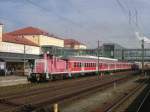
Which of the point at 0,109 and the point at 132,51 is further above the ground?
the point at 132,51

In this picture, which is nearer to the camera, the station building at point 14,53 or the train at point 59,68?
the train at point 59,68

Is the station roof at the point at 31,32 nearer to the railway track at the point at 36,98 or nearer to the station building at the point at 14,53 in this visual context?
the station building at the point at 14,53

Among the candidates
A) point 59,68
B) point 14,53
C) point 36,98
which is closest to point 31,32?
point 14,53

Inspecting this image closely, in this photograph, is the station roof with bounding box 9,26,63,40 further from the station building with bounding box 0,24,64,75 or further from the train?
the train

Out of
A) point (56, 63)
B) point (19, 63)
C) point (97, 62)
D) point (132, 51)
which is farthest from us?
point (132, 51)

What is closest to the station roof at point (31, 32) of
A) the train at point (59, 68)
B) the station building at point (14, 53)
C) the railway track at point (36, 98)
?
the station building at point (14, 53)

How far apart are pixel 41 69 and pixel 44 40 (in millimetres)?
82339

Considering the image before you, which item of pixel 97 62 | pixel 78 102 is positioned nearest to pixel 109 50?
pixel 97 62

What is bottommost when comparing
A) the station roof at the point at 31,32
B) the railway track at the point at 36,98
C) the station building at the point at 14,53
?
the railway track at the point at 36,98

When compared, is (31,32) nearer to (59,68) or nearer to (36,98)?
(59,68)

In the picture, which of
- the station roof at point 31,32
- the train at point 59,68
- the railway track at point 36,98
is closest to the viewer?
the railway track at point 36,98

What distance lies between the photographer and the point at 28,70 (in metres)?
45.2

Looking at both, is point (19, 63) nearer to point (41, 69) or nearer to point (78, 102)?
point (41, 69)

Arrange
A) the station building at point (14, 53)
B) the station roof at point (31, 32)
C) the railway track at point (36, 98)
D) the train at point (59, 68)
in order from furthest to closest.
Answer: the station roof at point (31, 32), the station building at point (14, 53), the train at point (59, 68), the railway track at point (36, 98)
